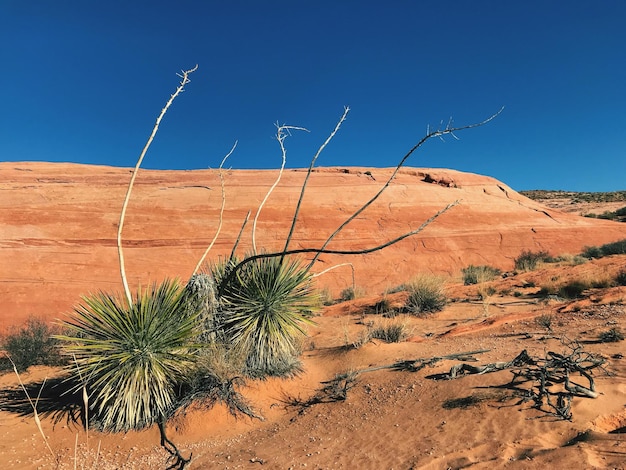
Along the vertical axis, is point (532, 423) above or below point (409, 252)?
below

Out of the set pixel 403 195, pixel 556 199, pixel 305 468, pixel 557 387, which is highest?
pixel 556 199

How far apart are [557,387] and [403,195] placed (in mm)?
19681

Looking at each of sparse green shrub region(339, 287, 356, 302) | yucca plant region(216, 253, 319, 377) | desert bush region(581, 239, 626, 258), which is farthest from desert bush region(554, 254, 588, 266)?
yucca plant region(216, 253, 319, 377)

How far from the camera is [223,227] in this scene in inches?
810

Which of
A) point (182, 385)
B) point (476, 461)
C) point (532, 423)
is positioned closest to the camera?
point (476, 461)

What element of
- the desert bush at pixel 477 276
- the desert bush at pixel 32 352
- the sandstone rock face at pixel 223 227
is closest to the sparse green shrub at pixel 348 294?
the sandstone rock face at pixel 223 227

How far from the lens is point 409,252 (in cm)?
2097

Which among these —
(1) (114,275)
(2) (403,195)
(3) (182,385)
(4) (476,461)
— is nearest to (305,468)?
(4) (476,461)

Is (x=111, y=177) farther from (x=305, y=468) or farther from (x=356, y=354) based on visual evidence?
(x=305, y=468)

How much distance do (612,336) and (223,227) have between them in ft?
56.3

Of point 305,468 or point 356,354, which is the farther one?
point 356,354

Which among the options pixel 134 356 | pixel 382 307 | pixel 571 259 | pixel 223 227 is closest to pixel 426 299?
pixel 382 307

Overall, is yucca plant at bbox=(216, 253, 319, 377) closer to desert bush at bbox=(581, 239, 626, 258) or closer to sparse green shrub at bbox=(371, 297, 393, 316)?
sparse green shrub at bbox=(371, 297, 393, 316)

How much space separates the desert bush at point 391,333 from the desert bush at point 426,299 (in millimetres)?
3004
